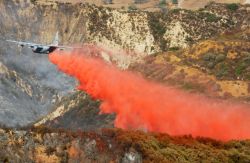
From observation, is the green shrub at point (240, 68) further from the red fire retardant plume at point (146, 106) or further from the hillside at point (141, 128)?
the red fire retardant plume at point (146, 106)

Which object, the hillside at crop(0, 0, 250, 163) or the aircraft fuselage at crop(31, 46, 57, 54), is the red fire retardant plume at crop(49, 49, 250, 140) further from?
the aircraft fuselage at crop(31, 46, 57, 54)

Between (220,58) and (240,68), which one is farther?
(220,58)

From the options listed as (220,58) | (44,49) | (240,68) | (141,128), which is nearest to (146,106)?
(141,128)

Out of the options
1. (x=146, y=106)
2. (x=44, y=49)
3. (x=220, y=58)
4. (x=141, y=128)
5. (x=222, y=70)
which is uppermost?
(x=44, y=49)

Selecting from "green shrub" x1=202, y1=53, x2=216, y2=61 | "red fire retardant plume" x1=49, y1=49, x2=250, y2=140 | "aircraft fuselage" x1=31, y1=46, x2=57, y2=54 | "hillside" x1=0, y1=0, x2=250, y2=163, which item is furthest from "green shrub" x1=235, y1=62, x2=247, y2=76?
"aircraft fuselage" x1=31, y1=46, x2=57, y2=54

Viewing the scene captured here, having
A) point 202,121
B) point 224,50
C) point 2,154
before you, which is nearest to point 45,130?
point 2,154

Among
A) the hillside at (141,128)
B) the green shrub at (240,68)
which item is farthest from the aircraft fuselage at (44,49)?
the green shrub at (240,68)

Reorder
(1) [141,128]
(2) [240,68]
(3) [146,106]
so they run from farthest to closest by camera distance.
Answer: (2) [240,68]
(1) [141,128]
(3) [146,106]

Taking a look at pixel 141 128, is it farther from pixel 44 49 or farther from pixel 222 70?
pixel 222 70
